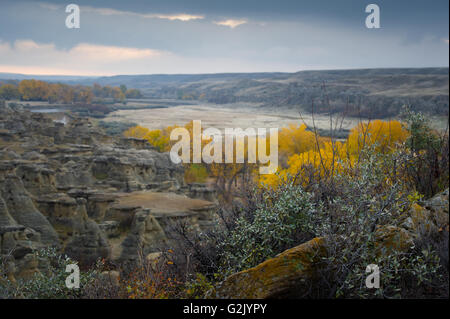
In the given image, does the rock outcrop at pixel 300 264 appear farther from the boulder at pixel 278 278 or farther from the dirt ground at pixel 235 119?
the dirt ground at pixel 235 119

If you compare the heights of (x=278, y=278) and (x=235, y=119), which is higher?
(x=235, y=119)

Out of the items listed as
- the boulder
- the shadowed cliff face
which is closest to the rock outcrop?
the boulder

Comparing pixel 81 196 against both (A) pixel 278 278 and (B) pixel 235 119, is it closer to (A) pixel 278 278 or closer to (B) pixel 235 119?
(A) pixel 278 278

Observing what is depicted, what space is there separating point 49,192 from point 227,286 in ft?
70.4

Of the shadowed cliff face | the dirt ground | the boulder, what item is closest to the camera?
the boulder

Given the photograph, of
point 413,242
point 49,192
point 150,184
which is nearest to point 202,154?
point 150,184

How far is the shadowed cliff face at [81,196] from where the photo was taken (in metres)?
19.4

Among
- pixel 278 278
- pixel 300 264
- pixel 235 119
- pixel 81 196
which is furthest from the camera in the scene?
pixel 235 119

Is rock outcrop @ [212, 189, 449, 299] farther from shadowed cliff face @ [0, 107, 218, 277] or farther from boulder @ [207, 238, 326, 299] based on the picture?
shadowed cliff face @ [0, 107, 218, 277]

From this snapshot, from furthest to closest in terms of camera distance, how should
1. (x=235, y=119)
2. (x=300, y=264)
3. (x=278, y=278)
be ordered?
1. (x=235, y=119)
2. (x=300, y=264)
3. (x=278, y=278)

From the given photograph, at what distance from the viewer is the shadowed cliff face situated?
1938 centimetres

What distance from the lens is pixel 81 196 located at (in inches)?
1071

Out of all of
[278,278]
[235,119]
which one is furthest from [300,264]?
[235,119]
